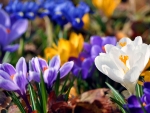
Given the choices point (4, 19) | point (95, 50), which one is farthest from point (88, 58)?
point (4, 19)

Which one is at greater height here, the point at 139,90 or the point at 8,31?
the point at 8,31

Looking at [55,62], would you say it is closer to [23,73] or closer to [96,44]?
[23,73]

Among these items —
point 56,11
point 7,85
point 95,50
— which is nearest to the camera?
point 7,85

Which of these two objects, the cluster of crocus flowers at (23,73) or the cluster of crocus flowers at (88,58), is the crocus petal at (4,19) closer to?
the cluster of crocus flowers at (88,58)

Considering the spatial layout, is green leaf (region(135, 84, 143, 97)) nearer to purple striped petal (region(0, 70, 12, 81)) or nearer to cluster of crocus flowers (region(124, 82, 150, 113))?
cluster of crocus flowers (region(124, 82, 150, 113))

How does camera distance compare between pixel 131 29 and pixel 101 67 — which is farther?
pixel 131 29

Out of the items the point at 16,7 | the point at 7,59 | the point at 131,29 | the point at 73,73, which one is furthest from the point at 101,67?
the point at 131,29

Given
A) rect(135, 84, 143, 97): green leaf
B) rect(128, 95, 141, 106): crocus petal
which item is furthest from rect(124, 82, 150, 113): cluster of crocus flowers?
rect(135, 84, 143, 97): green leaf

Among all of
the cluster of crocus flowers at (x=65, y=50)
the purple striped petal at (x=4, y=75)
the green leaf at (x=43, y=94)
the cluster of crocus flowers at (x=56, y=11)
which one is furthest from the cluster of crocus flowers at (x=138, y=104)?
the cluster of crocus flowers at (x=56, y=11)

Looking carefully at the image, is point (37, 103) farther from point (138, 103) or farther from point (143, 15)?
point (143, 15)
